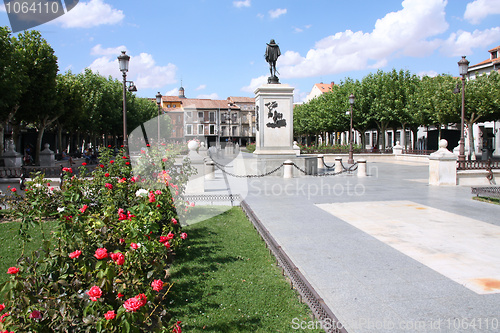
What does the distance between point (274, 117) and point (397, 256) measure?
13536 mm

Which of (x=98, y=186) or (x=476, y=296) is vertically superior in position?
(x=98, y=186)

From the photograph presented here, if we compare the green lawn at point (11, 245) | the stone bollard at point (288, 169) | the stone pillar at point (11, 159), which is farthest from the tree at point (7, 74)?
the stone bollard at point (288, 169)

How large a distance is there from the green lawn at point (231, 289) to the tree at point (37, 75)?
22.5 m

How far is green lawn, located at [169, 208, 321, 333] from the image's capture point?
3838 mm

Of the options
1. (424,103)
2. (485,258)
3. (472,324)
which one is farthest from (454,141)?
(472,324)

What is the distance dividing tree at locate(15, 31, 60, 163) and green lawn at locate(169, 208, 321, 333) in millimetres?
22471

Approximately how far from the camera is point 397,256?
5.89 metres

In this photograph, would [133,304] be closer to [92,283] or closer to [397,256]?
[92,283]

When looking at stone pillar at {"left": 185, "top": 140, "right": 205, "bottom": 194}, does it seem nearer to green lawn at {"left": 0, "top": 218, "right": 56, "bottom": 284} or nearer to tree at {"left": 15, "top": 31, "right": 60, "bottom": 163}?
green lawn at {"left": 0, "top": 218, "right": 56, "bottom": 284}

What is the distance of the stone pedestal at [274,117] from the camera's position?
61.5ft

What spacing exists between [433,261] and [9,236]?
799 centimetres

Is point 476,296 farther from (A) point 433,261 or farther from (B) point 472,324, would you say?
(A) point 433,261

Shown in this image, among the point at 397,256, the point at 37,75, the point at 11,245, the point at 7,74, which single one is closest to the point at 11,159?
the point at 7,74

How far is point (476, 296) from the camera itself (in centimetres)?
435
